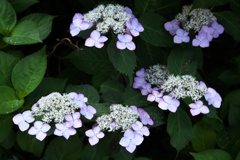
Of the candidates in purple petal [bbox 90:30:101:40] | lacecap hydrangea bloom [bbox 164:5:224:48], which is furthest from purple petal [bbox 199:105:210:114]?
purple petal [bbox 90:30:101:40]

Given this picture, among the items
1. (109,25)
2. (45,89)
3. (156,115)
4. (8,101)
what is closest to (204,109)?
(156,115)

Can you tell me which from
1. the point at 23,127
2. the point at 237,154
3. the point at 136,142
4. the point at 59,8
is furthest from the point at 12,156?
the point at 237,154

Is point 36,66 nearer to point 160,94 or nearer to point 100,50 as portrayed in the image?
point 100,50

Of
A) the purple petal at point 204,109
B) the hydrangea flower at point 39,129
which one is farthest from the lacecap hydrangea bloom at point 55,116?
the purple petal at point 204,109

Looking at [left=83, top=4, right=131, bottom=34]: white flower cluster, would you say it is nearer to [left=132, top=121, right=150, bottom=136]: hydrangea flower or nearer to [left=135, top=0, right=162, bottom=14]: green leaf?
[left=135, top=0, right=162, bottom=14]: green leaf

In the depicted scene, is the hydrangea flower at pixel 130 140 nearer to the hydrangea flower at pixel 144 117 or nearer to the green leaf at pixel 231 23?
the hydrangea flower at pixel 144 117
